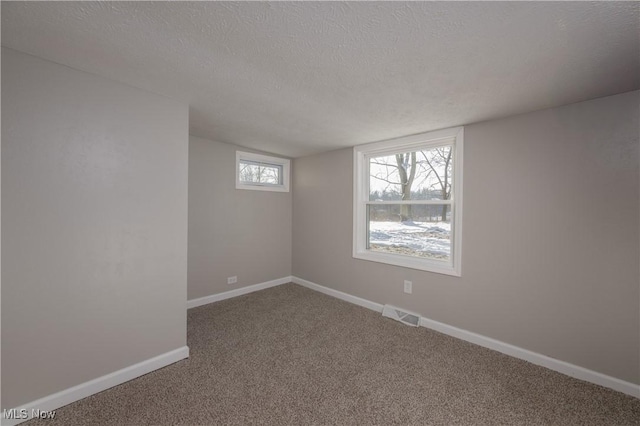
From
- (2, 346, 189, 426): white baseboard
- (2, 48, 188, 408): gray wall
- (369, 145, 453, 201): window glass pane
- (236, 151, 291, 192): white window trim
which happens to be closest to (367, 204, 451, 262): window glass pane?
(369, 145, 453, 201): window glass pane

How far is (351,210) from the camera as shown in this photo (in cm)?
366

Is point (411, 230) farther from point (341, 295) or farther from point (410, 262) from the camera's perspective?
point (341, 295)

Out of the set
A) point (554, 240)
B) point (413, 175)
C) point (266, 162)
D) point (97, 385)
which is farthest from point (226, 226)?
point (554, 240)

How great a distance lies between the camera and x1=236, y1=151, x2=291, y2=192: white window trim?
12.5 feet

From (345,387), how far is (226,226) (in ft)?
8.47

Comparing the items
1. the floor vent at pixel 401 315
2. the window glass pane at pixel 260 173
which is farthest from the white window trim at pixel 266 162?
the floor vent at pixel 401 315

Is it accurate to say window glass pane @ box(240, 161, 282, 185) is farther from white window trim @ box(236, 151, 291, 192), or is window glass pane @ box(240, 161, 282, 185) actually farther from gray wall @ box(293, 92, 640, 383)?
gray wall @ box(293, 92, 640, 383)

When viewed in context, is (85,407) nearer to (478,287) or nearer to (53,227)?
(53,227)

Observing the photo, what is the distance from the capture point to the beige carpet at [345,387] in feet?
5.36

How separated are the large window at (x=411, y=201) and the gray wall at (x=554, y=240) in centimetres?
14

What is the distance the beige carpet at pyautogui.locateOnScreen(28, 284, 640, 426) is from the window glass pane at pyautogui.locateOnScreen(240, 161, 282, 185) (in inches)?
84.2

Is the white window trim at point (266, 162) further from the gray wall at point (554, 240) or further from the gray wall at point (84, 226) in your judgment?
the gray wall at point (554, 240)

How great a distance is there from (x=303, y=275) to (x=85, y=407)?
9.63ft

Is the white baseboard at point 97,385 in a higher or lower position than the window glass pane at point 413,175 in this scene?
lower
